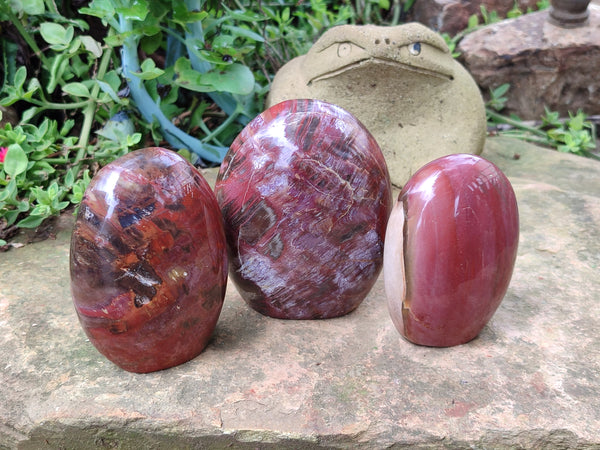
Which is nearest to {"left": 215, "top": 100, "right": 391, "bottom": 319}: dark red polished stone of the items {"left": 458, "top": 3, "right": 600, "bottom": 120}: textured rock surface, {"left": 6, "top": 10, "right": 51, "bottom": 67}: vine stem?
{"left": 6, "top": 10, "right": 51, "bottom": 67}: vine stem

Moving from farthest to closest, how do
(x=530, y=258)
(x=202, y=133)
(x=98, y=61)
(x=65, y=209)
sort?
(x=202, y=133), (x=98, y=61), (x=65, y=209), (x=530, y=258)

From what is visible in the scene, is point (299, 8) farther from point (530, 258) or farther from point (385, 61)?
point (530, 258)

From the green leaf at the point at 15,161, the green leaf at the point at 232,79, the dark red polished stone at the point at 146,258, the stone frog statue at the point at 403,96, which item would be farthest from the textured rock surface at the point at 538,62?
the dark red polished stone at the point at 146,258

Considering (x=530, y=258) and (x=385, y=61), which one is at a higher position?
(x=385, y=61)

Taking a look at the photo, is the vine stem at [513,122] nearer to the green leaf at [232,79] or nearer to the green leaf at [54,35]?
the green leaf at [232,79]

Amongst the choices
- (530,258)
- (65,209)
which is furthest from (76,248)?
(530,258)

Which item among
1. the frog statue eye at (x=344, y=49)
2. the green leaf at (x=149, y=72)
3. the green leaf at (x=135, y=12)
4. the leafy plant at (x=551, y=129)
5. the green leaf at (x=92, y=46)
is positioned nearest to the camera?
the green leaf at (x=135, y=12)
